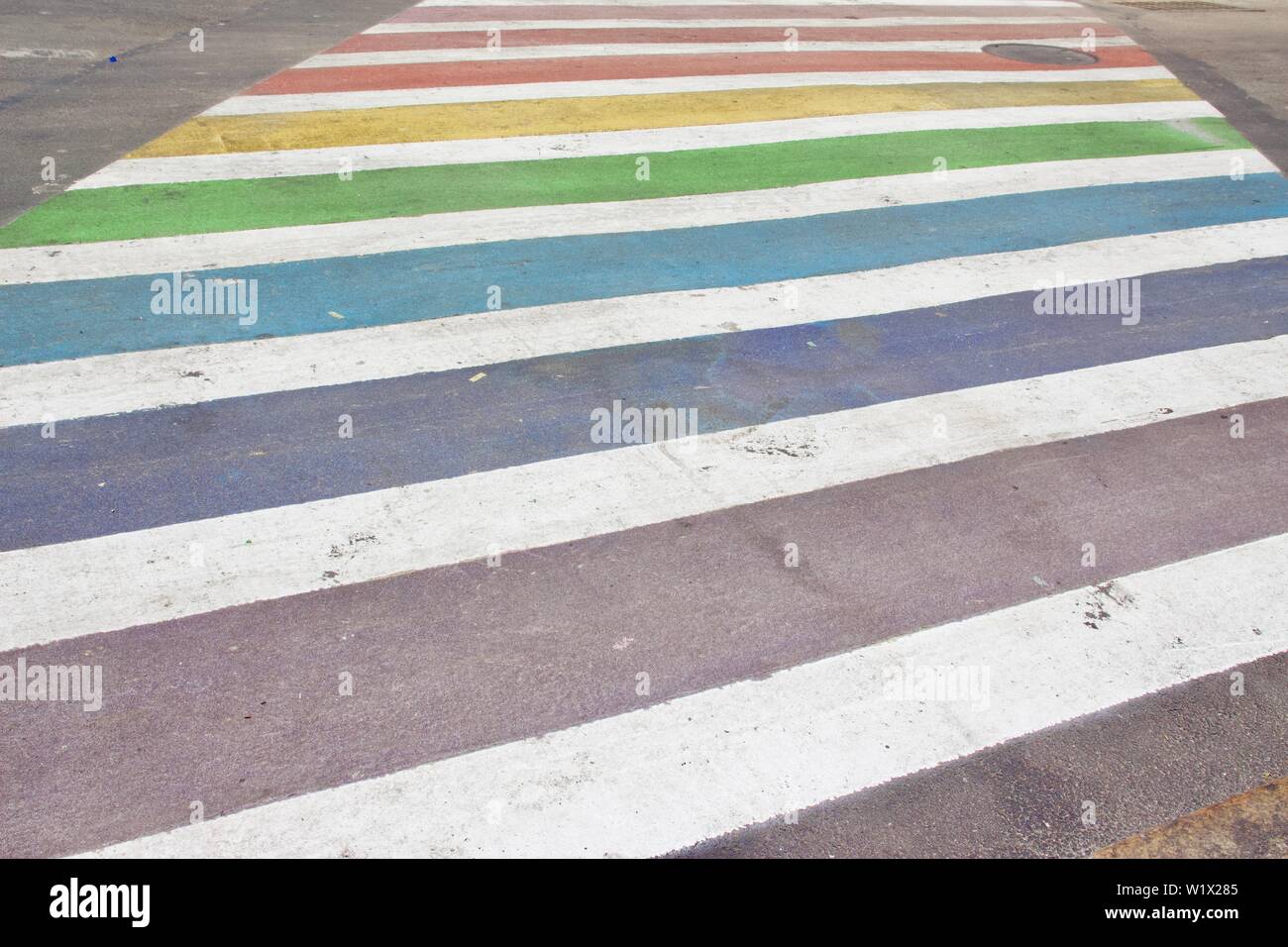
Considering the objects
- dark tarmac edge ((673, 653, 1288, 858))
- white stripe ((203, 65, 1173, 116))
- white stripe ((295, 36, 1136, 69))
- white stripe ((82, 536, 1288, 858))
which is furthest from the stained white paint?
dark tarmac edge ((673, 653, 1288, 858))

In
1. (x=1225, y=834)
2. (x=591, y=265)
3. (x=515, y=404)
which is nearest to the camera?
(x=1225, y=834)

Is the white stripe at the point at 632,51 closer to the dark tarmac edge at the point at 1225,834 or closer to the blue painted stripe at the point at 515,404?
the blue painted stripe at the point at 515,404

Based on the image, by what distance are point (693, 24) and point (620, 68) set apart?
3.11 metres

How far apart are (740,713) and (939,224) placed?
610 centimetres

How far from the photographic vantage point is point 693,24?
1591cm

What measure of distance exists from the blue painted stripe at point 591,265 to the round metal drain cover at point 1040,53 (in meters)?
5.08

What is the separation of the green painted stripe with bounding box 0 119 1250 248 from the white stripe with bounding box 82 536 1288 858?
228 inches

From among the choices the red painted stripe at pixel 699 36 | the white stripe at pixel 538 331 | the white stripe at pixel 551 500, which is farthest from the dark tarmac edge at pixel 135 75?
the white stripe at pixel 551 500

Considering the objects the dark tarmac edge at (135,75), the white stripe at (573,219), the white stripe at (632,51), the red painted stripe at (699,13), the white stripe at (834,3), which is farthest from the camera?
the white stripe at (834,3)

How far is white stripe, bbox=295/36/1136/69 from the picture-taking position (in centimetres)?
1337

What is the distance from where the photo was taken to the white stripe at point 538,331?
6.47m

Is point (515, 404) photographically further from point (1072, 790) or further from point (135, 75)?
point (135, 75)

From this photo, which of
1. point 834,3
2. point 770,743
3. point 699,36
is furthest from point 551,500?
point 834,3

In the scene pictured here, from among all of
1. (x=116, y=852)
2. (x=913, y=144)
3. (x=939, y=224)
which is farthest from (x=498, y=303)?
(x=913, y=144)
